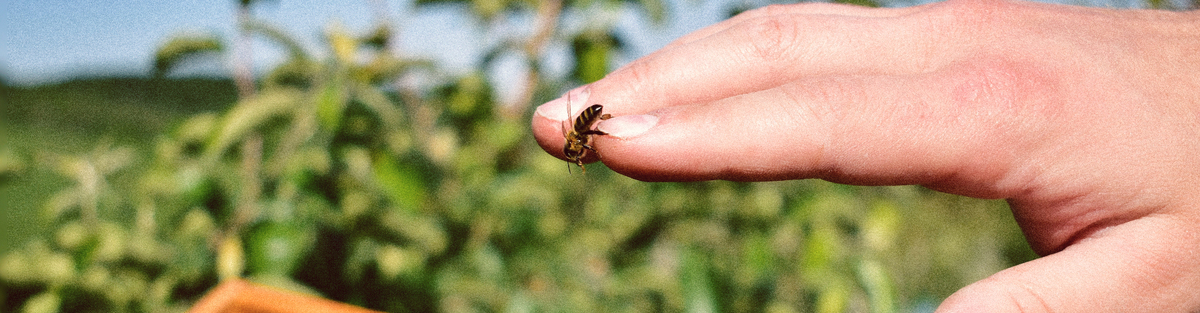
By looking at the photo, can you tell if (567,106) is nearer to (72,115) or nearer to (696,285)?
(696,285)

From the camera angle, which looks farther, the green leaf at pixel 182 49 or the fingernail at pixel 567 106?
the green leaf at pixel 182 49

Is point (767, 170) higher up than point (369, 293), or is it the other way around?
point (369, 293)

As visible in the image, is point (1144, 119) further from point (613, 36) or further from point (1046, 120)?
point (613, 36)

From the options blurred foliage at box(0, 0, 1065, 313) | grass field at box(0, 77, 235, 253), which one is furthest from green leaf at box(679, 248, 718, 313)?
grass field at box(0, 77, 235, 253)

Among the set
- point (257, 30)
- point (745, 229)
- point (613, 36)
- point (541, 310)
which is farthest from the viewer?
point (745, 229)

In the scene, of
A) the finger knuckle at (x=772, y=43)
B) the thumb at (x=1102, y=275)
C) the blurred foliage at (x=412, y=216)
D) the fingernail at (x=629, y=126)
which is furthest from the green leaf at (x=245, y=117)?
the thumb at (x=1102, y=275)

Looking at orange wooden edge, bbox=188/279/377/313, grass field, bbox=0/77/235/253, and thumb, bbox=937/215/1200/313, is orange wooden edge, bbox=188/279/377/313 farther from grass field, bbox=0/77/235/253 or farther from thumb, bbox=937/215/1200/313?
grass field, bbox=0/77/235/253

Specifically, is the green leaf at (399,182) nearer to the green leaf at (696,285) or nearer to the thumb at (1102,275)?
the green leaf at (696,285)

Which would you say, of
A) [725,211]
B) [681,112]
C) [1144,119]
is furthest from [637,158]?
[725,211]
